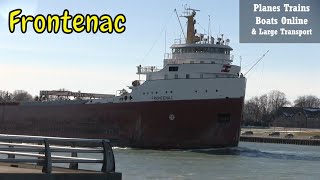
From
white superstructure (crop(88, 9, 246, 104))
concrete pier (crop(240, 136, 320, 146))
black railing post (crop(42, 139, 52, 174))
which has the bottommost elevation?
concrete pier (crop(240, 136, 320, 146))

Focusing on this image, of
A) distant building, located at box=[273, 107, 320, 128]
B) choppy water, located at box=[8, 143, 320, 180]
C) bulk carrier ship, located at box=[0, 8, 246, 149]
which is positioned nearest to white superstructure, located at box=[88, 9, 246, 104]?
bulk carrier ship, located at box=[0, 8, 246, 149]

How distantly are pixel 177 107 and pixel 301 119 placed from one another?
103m

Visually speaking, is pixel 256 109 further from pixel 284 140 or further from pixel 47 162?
pixel 47 162

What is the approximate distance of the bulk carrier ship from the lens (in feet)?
106

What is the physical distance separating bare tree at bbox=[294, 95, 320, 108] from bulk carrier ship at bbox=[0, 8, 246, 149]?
128385mm

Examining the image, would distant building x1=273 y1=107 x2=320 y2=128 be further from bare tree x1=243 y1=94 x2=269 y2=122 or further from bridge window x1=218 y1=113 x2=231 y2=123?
bridge window x1=218 y1=113 x2=231 y2=123

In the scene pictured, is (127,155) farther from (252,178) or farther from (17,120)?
(17,120)

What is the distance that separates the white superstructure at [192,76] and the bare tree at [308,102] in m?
128

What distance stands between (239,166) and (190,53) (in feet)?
45.5

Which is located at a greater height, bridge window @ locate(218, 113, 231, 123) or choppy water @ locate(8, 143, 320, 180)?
bridge window @ locate(218, 113, 231, 123)

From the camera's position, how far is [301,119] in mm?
130250

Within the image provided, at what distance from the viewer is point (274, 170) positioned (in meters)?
23.5

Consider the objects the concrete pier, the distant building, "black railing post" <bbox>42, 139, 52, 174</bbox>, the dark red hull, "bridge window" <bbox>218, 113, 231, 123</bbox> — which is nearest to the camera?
"black railing post" <bbox>42, 139, 52, 174</bbox>

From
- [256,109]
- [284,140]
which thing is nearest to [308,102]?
[256,109]
